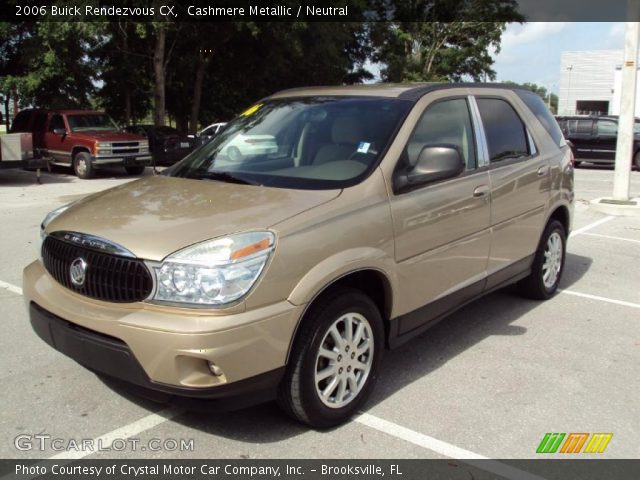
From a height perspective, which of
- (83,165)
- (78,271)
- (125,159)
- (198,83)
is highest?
(198,83)

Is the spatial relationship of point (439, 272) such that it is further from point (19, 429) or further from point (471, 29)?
point (471, 29)

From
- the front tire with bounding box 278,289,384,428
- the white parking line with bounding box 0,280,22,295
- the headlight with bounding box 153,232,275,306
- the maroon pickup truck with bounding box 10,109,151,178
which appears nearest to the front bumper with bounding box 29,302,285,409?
the front tire with bounding box 278,289,384,428

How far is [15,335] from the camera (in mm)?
4711

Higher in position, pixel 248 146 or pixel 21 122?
pixel 21 122

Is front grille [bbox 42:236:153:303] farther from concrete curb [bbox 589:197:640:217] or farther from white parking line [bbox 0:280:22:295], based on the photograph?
concrete curb [bbox 589:197:640:217]

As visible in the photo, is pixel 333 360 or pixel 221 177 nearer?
pixel 333 360

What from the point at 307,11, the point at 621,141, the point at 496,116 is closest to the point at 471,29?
the point at 307,11

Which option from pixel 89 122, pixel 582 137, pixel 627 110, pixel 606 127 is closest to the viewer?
pixel 627 110

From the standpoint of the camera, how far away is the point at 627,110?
10898 mm

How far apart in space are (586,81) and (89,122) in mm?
60001

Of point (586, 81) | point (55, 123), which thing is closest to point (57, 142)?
point (55, 123)

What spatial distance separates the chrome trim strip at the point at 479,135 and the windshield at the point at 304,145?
78 cm
